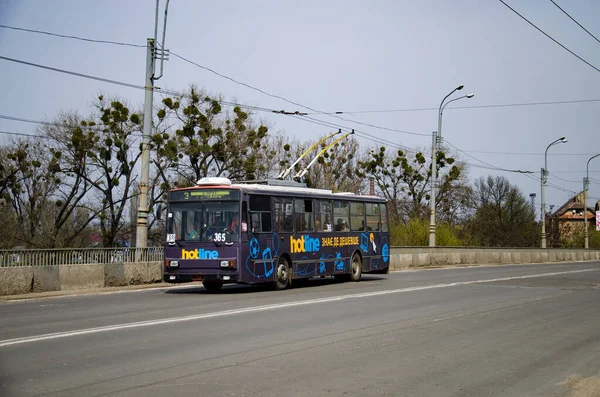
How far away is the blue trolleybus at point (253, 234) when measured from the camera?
715 inches

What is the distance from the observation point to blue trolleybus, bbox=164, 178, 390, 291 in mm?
18156

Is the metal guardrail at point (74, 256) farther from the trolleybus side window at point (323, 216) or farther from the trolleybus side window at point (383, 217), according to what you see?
the trolleybus side window at point (383, 217)

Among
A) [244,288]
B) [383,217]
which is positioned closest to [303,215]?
[244,288]

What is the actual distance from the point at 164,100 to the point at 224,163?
6774 millimetres

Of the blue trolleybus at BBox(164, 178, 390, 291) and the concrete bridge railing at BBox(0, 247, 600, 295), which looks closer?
the concrete bridge railing at BBox(0, 247, 600, 295)

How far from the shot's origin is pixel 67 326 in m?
11.1

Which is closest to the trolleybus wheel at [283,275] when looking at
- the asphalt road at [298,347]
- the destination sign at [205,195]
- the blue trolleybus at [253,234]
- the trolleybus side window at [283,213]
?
the blue trolleybus at [253,234]

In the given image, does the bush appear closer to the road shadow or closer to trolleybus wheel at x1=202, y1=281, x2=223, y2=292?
the road shadow

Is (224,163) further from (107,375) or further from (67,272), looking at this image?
(107,375)

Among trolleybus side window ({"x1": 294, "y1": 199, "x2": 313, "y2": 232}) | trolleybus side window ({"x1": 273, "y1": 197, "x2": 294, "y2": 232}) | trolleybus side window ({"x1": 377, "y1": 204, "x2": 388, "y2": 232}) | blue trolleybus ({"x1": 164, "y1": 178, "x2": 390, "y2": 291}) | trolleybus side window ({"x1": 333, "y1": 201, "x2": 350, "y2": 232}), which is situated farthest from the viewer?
trolleybus side window ({"x1": 377, "y1": 204, "x2": 388, "y2": 232})

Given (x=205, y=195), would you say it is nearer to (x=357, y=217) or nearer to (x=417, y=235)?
(x=357, y=217)

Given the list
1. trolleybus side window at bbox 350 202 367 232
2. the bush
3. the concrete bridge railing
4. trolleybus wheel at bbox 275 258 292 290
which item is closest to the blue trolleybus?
trolleybus wheel at bbox 275 258 292 290

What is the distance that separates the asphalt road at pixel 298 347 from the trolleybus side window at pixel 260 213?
2.85 m

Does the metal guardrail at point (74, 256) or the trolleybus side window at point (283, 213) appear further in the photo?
the trolleybus side window at point (283, 213)
